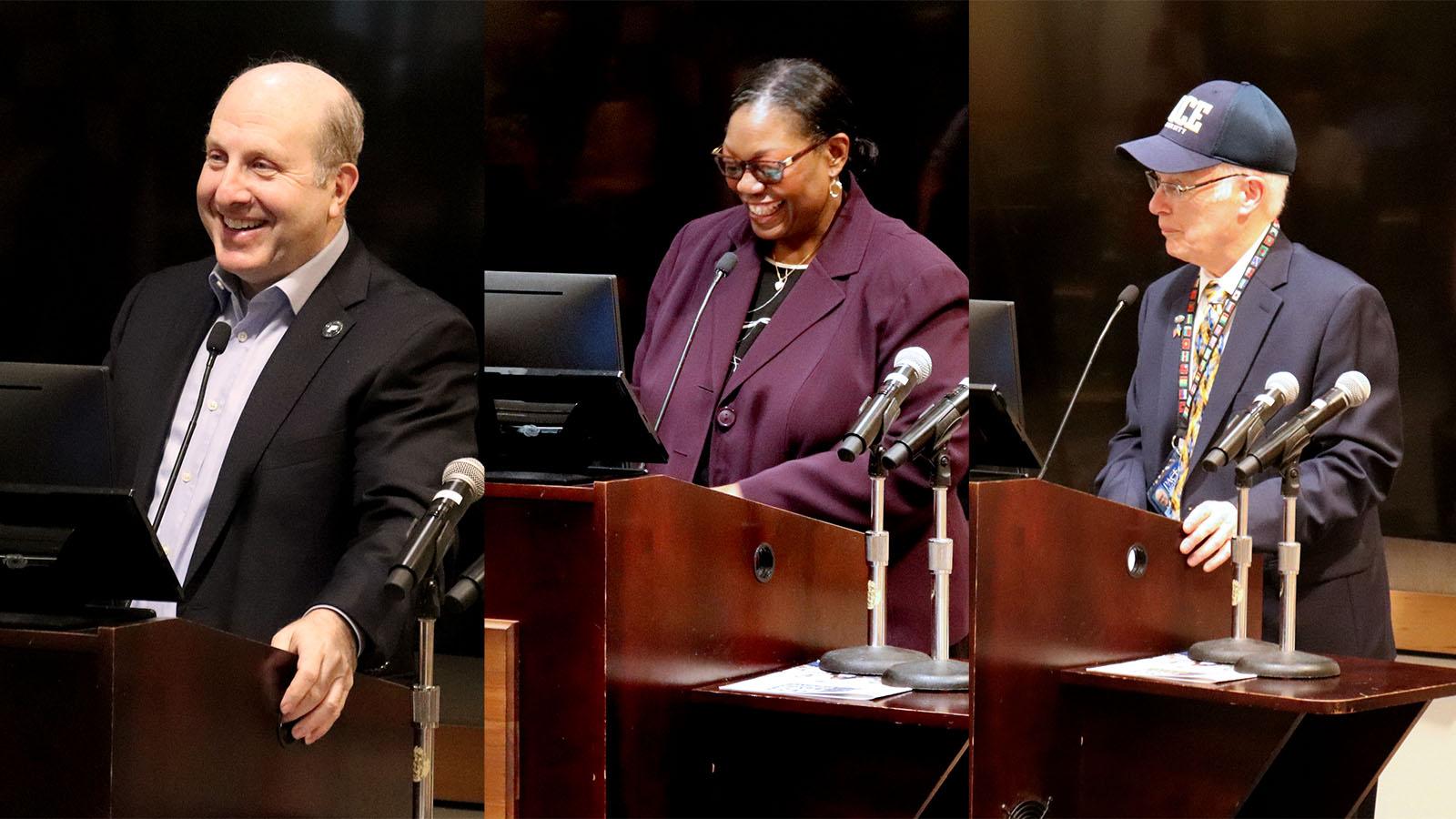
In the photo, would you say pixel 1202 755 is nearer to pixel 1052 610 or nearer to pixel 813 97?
pixel 1052 610

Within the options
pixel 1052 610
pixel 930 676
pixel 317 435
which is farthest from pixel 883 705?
pixel 317 435

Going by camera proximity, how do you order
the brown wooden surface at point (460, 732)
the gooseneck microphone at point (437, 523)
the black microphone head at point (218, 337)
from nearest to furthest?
the gooseneck microphone at point (437, 523) → the black microphone head at point (218, 337) → the brown wooden surface at point (460, 732)

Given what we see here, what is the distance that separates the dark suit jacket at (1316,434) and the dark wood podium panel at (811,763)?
568 millimetres

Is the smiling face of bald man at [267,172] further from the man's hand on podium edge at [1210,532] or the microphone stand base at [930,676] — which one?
the man's hand on podium edge at [1210,532]

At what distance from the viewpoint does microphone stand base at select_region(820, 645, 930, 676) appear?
3082 mm

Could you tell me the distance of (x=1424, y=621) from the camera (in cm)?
330

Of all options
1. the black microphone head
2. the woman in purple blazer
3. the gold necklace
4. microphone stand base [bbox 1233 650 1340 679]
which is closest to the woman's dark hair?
the woman in purple blazer

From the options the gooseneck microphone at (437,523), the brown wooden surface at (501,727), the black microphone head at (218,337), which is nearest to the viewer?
the gooseneck microphone at (437,523)

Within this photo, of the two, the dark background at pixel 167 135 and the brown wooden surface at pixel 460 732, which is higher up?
the dark background at pixel 167 135

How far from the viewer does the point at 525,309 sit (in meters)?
3.06

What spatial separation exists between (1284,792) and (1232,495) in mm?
643

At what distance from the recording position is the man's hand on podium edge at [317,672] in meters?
2.54

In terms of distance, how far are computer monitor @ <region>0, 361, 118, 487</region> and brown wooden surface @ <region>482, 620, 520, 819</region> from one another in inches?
28.5

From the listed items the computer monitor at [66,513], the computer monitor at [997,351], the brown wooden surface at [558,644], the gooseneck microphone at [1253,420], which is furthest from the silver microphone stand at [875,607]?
the computer monitor at [66,513]
